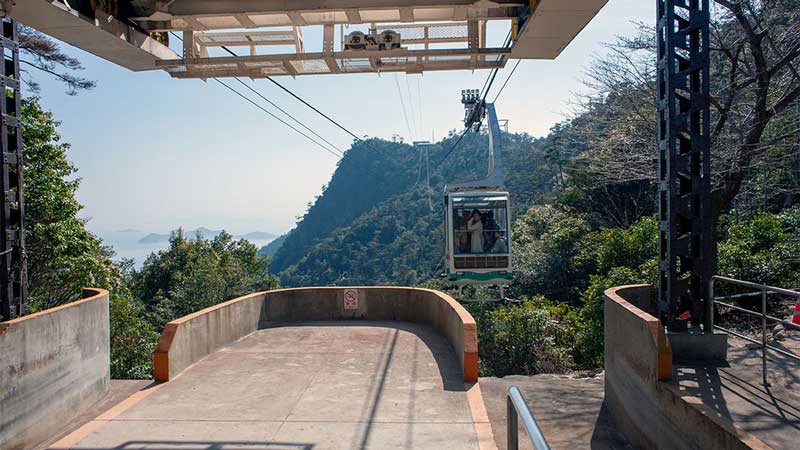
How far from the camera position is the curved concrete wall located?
30.1 ft

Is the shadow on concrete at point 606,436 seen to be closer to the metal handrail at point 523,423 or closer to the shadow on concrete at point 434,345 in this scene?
the shadow on concrete at point 434,345

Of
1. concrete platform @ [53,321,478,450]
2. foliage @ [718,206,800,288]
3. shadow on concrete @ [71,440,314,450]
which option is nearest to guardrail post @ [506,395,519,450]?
concrete platform @ [53,321,478,450]

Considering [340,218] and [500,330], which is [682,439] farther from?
[340,218]

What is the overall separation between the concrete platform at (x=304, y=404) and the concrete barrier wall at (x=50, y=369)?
1.39 m

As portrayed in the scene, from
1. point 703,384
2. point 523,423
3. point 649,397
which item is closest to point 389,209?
point 649,397

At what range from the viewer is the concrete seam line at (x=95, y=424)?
6.34 meters

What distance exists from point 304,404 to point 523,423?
525cm

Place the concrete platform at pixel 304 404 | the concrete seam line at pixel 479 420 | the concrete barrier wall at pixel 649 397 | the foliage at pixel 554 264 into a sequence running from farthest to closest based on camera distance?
the foliage at pixel 554 264, the concrete platform at pixel 304 404, the concrete seam line at pixel 479 420, the concrete barrier wall at pixel 649 397

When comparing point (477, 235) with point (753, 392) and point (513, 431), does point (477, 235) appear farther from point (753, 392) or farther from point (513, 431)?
point (513, 431)

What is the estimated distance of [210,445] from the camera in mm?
6375

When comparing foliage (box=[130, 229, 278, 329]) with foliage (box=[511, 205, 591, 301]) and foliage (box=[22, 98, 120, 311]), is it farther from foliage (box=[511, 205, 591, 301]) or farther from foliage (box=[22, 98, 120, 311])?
foliage (box=[511, 205, 591, 301])

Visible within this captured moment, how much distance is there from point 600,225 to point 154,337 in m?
24.4

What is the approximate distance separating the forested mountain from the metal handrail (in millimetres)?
62256

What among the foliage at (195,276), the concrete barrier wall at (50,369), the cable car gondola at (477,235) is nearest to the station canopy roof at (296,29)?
the concrete barrier wall at (50,369)
